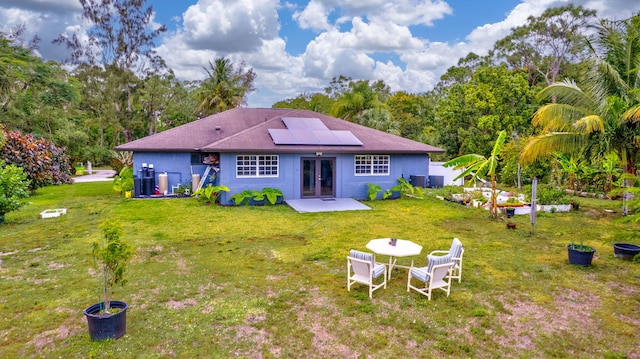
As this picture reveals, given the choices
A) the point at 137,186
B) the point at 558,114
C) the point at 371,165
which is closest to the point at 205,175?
the point at 137,186

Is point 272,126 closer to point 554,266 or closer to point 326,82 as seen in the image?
point 554,266

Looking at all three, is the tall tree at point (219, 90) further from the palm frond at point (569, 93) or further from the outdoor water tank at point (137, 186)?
the palm frond at point (569, 93)

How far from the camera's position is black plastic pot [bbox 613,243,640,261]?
8852 millimetres

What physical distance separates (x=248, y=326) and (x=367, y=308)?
1966mm

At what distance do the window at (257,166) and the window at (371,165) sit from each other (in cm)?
399

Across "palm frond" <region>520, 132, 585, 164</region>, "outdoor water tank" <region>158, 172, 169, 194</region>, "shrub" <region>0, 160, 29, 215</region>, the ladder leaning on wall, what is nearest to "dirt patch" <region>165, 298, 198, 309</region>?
"shrub" <region>0, 160, 29, 215</region>

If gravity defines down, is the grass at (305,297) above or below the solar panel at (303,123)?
below

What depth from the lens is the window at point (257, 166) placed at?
1664 centimetres

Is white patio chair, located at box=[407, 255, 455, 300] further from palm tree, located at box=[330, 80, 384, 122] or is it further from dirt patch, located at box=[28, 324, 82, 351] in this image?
palm tree, located at box=[330, 80, 384, 122]

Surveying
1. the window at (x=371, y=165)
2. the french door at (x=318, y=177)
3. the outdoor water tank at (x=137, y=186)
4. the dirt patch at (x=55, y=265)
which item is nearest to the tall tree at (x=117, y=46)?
the outdoor water tank at (x=137, y=186)

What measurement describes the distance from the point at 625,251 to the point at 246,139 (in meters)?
13.7

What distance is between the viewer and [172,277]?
304 inches

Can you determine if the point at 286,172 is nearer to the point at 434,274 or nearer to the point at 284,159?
the point at 284,159

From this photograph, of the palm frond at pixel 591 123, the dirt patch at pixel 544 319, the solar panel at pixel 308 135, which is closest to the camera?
the dirt patch at pixel 544 319
